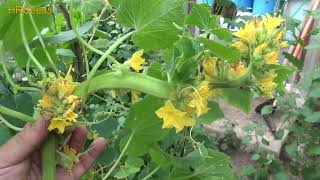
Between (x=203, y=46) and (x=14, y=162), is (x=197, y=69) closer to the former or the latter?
(x=203, y=46)

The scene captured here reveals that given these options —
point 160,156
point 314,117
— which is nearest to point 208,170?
point 160,156

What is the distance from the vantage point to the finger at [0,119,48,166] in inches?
16.7

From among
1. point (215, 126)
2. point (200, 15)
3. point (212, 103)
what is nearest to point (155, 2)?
point (200, 15)

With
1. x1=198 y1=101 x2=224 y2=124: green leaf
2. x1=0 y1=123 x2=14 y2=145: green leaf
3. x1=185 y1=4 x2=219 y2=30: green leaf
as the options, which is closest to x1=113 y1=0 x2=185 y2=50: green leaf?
x1=185 y1=4 x2=219 y2=30: green leaf

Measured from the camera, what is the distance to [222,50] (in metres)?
0.39

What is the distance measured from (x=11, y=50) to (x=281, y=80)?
1.08 ft

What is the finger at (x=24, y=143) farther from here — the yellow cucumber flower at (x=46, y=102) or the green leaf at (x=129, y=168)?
the green leaf at (x=129, y=168)

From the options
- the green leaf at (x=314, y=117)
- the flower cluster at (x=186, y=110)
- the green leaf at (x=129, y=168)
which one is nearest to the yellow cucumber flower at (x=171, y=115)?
the flower cluster at (x=186, y=110)

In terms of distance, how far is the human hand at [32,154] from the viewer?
17.1 inches

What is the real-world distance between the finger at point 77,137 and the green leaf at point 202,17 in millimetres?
171

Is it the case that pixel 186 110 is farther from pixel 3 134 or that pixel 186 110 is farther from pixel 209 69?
pixel 3 134

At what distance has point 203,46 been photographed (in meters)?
0.40

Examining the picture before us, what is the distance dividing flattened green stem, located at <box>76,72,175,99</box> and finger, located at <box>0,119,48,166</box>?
6cm

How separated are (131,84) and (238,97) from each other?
6.0 inches
